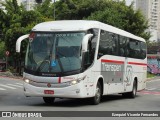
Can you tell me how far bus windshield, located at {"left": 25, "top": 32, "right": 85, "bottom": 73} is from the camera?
16.1m

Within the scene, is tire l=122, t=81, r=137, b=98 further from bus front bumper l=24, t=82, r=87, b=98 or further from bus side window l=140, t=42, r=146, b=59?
bus front bumper l=24, t=82, r=87, b=98

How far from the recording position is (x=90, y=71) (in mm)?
16766

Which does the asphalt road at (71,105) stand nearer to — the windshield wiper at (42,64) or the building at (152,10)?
the windshield wiper at (42,64)

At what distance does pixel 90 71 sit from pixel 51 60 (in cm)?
161

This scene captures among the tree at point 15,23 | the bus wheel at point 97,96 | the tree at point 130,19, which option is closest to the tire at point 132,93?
the bus wheel at point 97,96

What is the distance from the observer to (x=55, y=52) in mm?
16281

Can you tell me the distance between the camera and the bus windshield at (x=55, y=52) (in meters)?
16.1

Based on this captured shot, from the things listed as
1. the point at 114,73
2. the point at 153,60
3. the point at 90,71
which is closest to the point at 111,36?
the point at 114,73

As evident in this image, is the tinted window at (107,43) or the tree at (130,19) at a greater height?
the tree at (130,19)

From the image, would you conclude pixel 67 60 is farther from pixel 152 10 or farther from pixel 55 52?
pixel 152 10

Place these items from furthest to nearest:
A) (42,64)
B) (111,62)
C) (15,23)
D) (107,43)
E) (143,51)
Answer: (15,23) < (143,51) < (111,62) < (107,43) < (42,64)

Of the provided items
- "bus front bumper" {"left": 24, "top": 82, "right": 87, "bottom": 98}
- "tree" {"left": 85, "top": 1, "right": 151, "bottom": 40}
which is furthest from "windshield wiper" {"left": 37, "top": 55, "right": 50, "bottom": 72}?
"tree" {"left": 85, "top": 1, "right": 151, "bottom": 40}

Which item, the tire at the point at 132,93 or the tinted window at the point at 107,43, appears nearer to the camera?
the tinted window at the point at 107,43

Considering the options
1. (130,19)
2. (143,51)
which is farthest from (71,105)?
(130,19)
